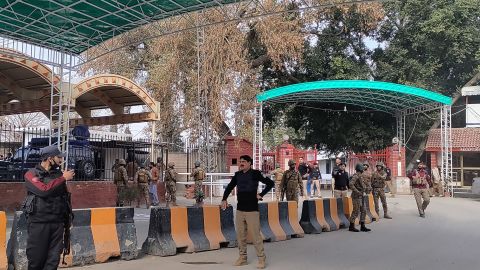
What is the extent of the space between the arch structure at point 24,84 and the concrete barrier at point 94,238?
9.83 metres

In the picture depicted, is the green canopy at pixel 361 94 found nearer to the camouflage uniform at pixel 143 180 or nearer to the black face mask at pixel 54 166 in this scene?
the camouflage uniform at pixel 143 180

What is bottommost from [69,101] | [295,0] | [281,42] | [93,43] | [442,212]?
[442,212]

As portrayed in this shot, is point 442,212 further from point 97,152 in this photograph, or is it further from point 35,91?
point 35,91

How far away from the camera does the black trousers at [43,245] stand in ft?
17.9

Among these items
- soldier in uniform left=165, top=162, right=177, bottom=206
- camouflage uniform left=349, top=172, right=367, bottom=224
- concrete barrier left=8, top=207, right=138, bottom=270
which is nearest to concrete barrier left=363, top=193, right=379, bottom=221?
camouflage uniform left=349, top=172, right=367, bottom=224

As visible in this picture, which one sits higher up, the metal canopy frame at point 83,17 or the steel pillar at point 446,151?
the metal canopy frame at point 83,17

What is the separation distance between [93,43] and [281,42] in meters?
12.4

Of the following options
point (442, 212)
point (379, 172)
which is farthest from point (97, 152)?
point (442, 212)

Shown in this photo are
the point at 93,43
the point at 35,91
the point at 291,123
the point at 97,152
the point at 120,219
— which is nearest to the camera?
the point at 120,219

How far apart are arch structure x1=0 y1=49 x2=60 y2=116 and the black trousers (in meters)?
12.0

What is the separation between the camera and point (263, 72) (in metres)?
32.6

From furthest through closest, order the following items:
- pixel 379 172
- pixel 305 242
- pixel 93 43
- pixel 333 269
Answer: pixel 93 43 < pixel 379 172 < pixel 305 242 < pixel 333 269

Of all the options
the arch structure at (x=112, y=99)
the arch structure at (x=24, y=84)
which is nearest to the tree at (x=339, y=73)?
the arch structure at (x=112, y=99)

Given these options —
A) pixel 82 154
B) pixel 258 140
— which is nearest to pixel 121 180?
pixel 82 154
